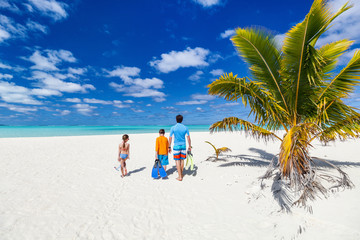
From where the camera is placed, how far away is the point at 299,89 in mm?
4531

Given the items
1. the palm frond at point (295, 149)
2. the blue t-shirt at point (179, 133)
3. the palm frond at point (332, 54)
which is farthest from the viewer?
the blue t-shirt at point (179, 133)

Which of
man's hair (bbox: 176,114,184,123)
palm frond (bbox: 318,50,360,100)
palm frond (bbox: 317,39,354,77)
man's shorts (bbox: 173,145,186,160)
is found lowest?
man's shorts (bbox: 173,145,186,160)

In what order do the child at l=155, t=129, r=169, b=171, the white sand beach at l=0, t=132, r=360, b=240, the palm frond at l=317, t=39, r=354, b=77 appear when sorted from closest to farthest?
1. the white sand beach at l=0, t=132, r=360, b=240
2. the palm frond at l=317, t=39, r=354, b=77
3. the child at l=155, t=129, r=169, b=171

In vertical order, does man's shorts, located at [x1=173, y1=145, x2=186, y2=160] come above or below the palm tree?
below

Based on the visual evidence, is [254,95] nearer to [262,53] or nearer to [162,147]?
[262,53]

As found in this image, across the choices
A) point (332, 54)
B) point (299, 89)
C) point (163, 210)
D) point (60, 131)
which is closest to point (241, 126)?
point (299, 89)

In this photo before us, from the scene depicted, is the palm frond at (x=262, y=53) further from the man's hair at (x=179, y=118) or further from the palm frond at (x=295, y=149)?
the man's hair at (x=179, y=118)

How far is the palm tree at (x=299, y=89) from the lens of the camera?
143 inches

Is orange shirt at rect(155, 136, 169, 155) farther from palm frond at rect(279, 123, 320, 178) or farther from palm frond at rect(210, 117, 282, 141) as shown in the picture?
palm frond at rect(279, 123, 320, 178)

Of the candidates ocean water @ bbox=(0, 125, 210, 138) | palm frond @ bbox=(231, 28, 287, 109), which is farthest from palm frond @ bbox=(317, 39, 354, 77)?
ocean water @ bbox=(0, 125, 210, 138)

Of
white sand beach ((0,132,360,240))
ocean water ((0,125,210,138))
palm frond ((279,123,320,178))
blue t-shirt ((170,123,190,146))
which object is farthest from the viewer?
ocean water ((0,125,210,138))

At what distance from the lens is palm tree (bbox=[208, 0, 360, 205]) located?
3.63 meters

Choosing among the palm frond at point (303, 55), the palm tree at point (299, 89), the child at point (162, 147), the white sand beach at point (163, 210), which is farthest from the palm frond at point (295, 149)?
the child at point (162, 147)

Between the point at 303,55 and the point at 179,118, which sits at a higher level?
the point at 303,55
